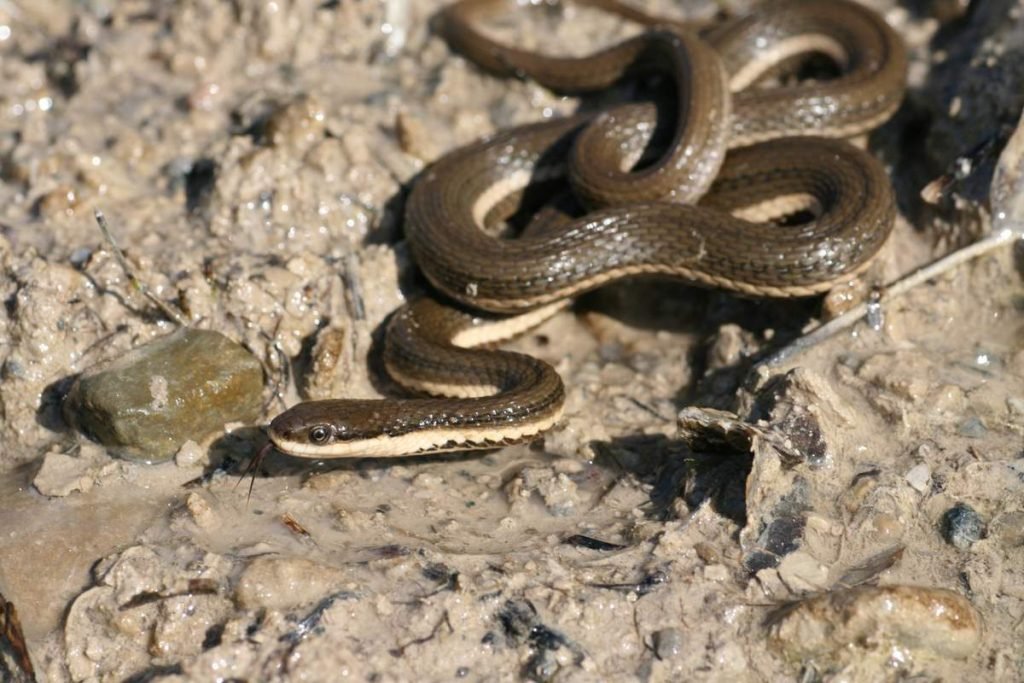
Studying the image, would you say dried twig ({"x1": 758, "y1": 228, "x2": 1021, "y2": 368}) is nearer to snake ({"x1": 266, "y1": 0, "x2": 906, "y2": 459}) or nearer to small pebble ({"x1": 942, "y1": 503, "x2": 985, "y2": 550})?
snake ({"x1": 266, "y1": 0, "x2": 906, "y2": 459})

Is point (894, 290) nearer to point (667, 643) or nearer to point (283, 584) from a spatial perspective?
point (667, 643)

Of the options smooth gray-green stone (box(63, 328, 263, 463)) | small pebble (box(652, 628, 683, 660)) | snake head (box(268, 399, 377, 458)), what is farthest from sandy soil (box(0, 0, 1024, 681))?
snake head (box(268, 399, 377, 458))

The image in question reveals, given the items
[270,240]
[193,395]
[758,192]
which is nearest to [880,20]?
[758,192]

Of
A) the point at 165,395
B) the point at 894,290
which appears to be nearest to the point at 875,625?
the point at 894,290

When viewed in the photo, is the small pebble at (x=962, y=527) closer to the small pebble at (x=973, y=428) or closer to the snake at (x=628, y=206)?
the small pebble at (x=973, y=428)

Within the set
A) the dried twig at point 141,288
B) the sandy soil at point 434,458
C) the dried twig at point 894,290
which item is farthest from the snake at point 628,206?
the dried twig at point 141,288
